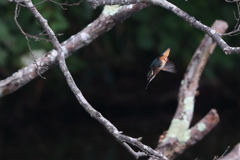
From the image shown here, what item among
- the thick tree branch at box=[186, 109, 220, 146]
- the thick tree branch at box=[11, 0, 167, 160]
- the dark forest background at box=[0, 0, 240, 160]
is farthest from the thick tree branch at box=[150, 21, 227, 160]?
the dark forest background at box=[0, 0, 240, 160]

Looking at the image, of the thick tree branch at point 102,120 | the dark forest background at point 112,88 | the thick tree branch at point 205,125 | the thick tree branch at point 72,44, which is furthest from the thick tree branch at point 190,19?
the dark forest background at point 112,88

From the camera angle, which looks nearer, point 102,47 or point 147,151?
point 147,151

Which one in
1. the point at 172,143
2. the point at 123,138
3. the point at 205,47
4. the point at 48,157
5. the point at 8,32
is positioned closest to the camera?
the point at 123,138

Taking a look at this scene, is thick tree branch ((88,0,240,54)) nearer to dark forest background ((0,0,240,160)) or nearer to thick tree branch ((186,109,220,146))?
thick tree branch ((186,109,220,146))

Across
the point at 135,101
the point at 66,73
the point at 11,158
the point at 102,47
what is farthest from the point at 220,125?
the point at 66,73

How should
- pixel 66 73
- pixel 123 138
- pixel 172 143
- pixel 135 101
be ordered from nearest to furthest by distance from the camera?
pixel 123 138 → pixel 66 73 → pixel 172 143 → pixel 135 101

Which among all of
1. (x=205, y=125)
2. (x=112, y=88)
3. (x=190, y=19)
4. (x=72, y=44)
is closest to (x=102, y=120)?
(x=190, y=19)

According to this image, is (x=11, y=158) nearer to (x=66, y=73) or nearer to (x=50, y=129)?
(x=50, y=129)
